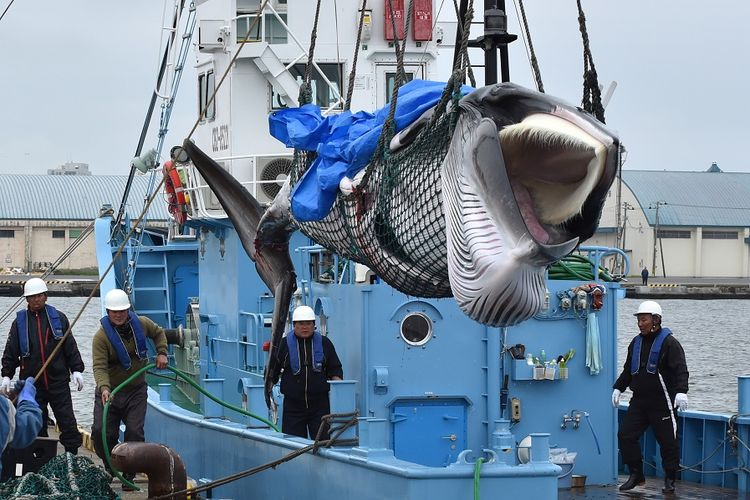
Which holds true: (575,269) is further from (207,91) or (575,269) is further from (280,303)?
(280,303)

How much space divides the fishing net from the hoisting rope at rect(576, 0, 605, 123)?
176 inches

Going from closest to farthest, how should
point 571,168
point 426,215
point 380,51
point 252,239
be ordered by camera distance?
1. point 571,168
2. point 426,215
3. point 252,239
4. point 380,51

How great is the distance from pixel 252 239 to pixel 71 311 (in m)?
46.8

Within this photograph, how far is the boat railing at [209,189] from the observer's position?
1371cm

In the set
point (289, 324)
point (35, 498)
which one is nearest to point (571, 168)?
point (35, 498)

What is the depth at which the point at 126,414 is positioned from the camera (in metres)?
11.0

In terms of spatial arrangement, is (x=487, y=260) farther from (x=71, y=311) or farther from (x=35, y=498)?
(x=71, y=311)

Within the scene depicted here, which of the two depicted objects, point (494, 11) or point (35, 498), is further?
point (35, 498)

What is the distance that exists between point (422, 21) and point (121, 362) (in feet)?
17.8

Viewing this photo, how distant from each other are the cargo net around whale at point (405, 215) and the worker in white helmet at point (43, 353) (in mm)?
6069

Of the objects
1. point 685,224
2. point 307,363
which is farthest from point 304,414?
point 685,224

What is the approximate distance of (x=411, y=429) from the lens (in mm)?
10992

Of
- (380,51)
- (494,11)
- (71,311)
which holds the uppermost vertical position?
(380,51)

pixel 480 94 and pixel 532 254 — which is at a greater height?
pixel 480 94
